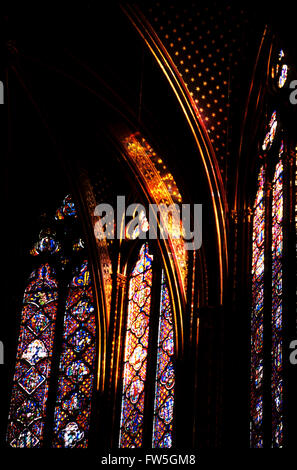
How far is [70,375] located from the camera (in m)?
18.2

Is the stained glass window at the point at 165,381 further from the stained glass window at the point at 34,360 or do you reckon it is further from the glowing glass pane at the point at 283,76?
the glowing glass pane at the point at 283,76

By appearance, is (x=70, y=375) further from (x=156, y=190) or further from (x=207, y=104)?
(x=207, y=104)

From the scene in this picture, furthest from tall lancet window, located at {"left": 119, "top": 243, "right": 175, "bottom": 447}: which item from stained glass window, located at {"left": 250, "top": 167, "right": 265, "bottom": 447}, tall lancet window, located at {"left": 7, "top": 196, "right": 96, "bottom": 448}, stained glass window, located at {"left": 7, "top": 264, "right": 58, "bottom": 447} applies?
stained glass window, located at {"left": 250, "top": 167, "right": 265, "bottom": 447}

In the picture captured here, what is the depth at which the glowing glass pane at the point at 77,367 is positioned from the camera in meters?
17.7

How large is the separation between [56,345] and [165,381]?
2.83 metres

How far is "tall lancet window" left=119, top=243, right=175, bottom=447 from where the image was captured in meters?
16.4

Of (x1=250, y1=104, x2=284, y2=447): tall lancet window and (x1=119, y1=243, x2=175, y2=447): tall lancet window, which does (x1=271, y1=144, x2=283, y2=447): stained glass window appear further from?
(x1=119, y1=243, x2=175, y2=447): tall lancet window

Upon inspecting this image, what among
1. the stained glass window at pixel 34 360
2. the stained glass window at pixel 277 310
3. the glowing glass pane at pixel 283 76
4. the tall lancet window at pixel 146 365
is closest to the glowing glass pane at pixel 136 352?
the tall lancet window at pixel 146 365

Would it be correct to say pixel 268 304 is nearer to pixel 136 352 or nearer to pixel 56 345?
pixel 136 352

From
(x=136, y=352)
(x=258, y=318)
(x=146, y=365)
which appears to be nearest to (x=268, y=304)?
(x=258, y=318)

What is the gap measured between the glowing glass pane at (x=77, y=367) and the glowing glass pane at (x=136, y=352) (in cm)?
88

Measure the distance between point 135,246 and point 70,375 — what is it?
2.53m

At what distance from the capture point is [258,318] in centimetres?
1424
